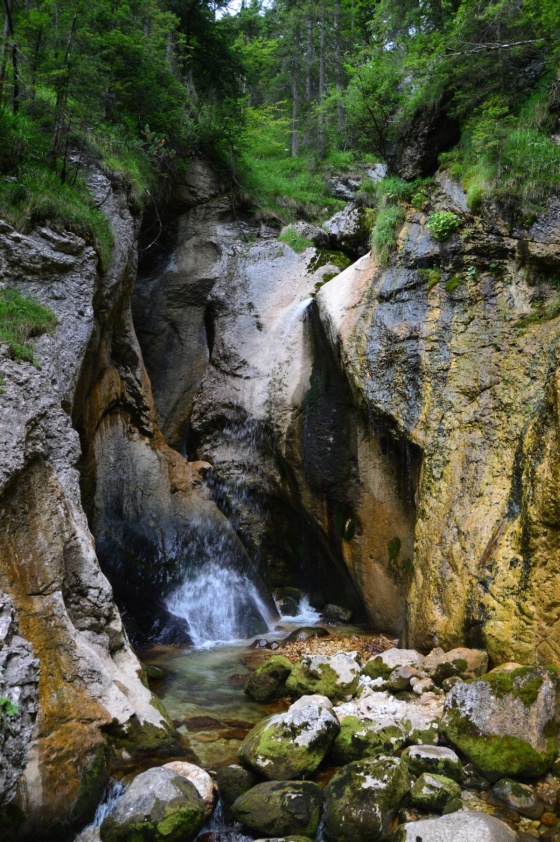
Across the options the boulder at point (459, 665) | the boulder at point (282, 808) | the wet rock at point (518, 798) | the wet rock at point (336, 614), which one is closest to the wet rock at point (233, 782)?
the boulder at point (282, 808)

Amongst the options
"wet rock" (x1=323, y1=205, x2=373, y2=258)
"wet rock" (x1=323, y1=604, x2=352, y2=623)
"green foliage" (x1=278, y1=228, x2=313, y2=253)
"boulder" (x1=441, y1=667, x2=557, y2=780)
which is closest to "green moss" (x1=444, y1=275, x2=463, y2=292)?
"wet rock" (x1=323, y1=205, x2=373, y2=258)

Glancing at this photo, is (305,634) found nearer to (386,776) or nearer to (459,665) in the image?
(459,665)

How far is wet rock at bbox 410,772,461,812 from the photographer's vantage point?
5.05 meters

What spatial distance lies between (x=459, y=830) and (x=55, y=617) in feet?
12.8

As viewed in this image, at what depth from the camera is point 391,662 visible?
24.9 ft

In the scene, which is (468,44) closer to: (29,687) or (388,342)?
(388,342)

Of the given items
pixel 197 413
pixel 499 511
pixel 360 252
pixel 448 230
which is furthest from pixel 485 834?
pixel 360 252

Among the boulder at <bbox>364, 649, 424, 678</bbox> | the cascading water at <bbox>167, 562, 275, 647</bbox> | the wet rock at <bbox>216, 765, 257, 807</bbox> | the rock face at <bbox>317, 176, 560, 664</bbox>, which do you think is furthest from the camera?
the cascading water at <bbox>167, 562, 275, 647</bbox>

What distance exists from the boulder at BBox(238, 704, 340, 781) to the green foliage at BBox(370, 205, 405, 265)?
774cm

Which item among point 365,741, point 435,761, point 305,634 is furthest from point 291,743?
point 305,634

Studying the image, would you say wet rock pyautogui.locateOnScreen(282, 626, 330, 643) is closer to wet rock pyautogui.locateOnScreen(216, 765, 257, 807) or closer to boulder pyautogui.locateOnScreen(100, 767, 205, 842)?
wet rock pyautogui.locateOnScreen(216, 765, 257, 807)

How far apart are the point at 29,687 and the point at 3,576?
1042mm

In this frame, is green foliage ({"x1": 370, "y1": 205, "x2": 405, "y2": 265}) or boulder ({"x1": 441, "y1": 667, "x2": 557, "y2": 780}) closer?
boulder ({"x1": 441, "y1": 667, "x2": 557, "y2": 780})

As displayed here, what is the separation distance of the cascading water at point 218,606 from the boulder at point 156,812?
494cm
